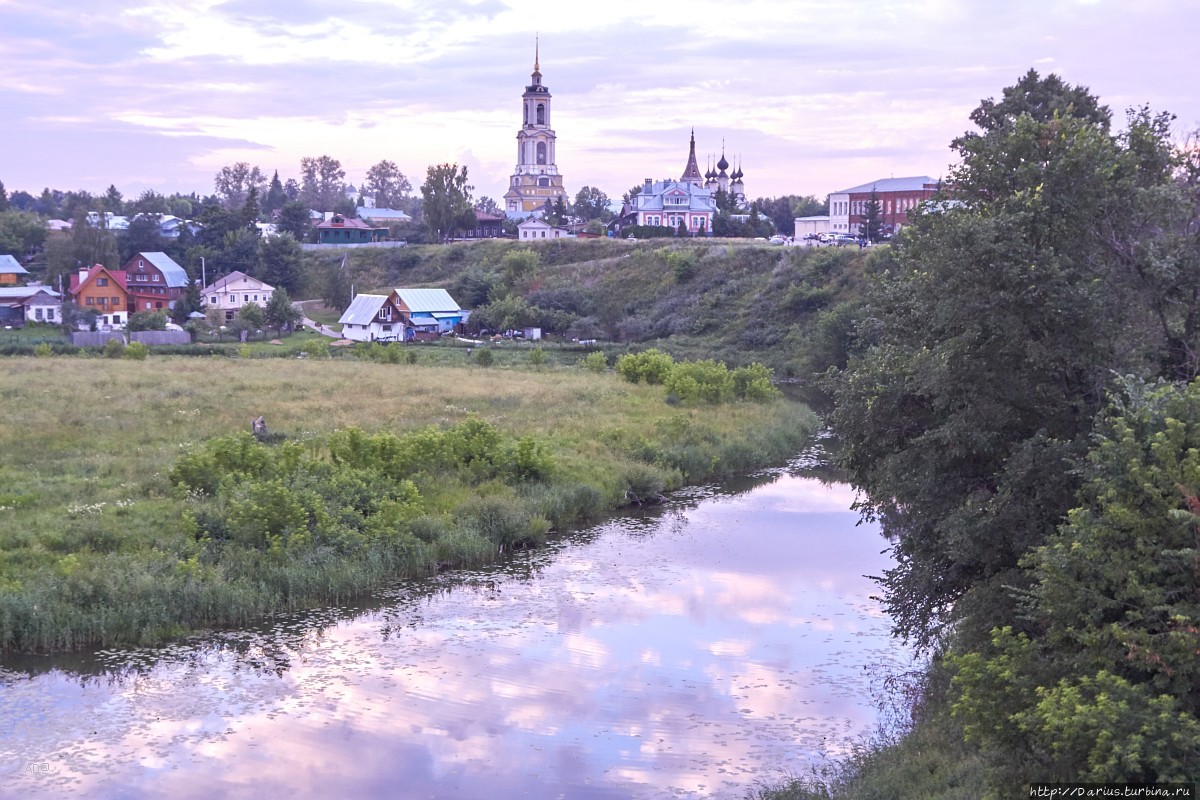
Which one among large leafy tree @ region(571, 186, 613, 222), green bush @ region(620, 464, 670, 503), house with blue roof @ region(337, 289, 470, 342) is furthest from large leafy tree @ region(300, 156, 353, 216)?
green bush @ region(620, 464, 670, 503)

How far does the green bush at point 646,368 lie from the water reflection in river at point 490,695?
19.8m

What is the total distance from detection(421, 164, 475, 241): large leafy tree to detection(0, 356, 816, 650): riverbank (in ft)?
193

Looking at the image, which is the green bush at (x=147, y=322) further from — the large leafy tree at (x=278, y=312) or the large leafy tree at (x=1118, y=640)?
the large leafy tree at (x=1118, y=640)

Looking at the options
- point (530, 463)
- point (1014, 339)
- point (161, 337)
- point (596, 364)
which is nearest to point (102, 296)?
point (161, 337)

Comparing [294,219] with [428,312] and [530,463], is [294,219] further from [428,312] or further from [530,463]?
[530,463]

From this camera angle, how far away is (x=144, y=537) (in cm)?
1847

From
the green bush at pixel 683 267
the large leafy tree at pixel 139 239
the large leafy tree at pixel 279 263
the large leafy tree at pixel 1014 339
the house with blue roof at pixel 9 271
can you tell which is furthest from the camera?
the large leafy tree at pixel 139 239

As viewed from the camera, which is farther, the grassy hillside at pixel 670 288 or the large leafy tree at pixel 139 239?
the large leafy tree at pixel 139 239

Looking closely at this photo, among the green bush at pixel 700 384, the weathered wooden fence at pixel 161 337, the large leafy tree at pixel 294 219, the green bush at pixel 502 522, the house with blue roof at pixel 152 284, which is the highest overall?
the large leafy tree at pixel 294 219

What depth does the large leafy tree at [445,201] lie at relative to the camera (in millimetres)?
92188

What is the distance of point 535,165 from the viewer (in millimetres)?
117438

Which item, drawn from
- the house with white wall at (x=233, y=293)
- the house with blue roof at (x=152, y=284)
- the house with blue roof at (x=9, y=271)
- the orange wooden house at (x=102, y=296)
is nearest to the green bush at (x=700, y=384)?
the orange wooden house at (x=102, y=296)

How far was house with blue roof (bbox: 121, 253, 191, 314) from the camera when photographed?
68.6 meters

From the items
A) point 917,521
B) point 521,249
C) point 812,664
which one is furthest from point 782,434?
point 521,249
